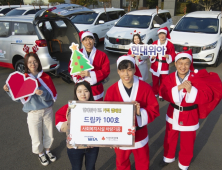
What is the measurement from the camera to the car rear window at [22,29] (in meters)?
6.00

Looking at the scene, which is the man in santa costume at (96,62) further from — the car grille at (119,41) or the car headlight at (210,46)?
the car grille at (119,41)

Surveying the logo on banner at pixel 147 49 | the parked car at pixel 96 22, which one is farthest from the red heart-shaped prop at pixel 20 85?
the parked car at pixel 96 22

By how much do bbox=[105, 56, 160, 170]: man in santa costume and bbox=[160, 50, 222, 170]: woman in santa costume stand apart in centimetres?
44

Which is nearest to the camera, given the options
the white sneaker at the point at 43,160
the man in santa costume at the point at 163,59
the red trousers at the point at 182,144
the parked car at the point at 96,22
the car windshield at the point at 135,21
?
the red trousers at the point at 182,144

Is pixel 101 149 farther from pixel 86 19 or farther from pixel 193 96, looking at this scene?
pixel 86 19

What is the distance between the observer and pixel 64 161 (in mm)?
3342

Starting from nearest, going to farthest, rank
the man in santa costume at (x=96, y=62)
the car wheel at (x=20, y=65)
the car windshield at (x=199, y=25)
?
the man in santa costume at (x=96, y=62) → the car wheel at (x=20, y=65) → the car windshield at (x=199, y=25)

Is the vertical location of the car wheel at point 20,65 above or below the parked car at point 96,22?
below

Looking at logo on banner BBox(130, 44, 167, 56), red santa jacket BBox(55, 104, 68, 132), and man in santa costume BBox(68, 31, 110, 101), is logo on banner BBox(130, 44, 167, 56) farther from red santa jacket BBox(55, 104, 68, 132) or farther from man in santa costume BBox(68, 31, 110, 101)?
red santa jacket BBox(55, 104, 68, 132)

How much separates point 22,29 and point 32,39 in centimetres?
58

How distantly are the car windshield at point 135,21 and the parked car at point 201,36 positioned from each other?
4.84 ft

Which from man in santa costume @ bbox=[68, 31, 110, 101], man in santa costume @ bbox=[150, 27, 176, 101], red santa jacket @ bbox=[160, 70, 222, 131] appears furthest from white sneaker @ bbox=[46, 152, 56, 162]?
man in santa costume @ bbox=[150, 27, 176, 101]

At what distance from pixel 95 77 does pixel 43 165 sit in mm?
1618

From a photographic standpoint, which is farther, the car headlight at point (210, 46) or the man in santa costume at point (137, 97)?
the car headlight at point (210, 46)
